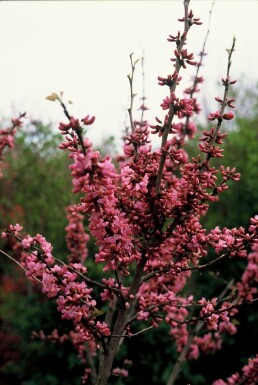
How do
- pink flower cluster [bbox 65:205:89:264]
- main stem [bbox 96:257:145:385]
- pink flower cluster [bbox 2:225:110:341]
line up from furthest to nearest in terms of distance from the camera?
pink flower cluster [bbox 65:205:89:264], main stem [bbox 96:257:145:385], pink flower cluster [bbox 2:225:110:341]

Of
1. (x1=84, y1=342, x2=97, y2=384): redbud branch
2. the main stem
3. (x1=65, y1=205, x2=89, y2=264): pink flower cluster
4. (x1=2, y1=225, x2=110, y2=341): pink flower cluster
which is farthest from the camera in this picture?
(x1=65, y1=205, x2=89, y2=264): pink flower cluster

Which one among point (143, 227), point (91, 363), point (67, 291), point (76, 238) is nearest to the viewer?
point (67, 291)

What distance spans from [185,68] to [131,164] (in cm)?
72

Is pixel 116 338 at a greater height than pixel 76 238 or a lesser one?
lesser

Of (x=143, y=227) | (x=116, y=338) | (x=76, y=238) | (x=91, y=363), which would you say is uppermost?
(x=76, y=238)

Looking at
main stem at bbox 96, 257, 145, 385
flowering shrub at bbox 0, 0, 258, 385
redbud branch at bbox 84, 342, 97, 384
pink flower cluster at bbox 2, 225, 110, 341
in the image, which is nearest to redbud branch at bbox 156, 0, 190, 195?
flowering shrub at bbox 0, 0, 258, 385

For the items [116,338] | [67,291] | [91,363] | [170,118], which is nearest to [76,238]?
[91,363]

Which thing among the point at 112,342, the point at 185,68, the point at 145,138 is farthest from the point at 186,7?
the point at 112,342

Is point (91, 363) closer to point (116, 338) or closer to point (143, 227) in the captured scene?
point (116, 338)

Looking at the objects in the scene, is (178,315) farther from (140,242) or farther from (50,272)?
(50,272)

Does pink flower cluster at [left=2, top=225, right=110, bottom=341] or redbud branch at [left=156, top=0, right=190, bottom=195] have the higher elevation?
redbud branch at [left=156, top=0, right=190, bottom=195]

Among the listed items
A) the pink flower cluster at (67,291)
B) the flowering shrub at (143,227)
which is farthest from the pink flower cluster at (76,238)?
the pink flower cluster at (67,291)

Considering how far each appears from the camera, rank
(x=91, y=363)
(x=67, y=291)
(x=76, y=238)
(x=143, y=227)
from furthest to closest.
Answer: (x=76, y=238) < (x=91, y=363) < (x=143, y=227) < (x=67, y=291)

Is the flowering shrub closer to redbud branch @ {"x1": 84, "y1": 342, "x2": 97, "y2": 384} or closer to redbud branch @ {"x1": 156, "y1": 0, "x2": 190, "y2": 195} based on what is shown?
redbud branch @ {"x1": 156, "y1": 0, "x2": 190, "y2": 195}
